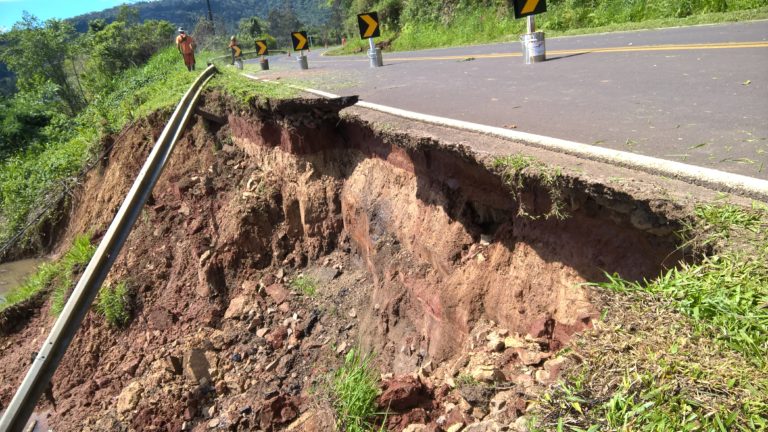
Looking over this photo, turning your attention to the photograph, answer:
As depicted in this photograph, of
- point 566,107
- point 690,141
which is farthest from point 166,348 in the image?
point 690,141

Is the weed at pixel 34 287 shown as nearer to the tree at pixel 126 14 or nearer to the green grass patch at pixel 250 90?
the green grass patch at pixel 250 90

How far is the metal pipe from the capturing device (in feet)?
12.8

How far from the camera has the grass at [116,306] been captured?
817 centimetres

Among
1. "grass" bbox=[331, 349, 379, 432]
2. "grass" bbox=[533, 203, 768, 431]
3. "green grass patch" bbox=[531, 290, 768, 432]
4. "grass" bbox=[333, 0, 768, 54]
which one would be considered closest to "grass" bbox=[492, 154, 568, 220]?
"grass" bbox=[533, 203, 768, 431]

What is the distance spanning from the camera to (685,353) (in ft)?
6.78

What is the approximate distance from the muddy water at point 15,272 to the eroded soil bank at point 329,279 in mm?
5041

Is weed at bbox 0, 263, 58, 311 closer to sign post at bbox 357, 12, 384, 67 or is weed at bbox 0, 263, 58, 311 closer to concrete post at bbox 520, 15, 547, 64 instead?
sign post at bbox 357, 12, 384, 67

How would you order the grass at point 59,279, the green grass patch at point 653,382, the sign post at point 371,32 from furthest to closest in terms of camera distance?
the sign post at point 371,32, the grass at point 59,279, the green grass patch at point 653,382

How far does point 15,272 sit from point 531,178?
16.6 m

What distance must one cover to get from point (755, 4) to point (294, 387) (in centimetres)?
1475

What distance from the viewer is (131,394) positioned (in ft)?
21.0

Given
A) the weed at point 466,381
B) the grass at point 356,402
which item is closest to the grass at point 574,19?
the weed at point 466,381

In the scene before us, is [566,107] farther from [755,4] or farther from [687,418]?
[755,4]

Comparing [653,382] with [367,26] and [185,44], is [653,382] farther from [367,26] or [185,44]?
[185,44]
